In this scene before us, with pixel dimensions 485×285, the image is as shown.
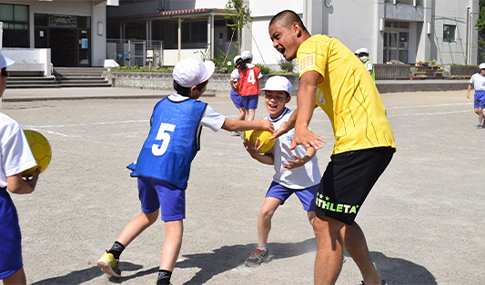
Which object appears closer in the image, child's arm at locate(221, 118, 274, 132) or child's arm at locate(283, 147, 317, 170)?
child's arm at locate(221, 118, 274, 132)

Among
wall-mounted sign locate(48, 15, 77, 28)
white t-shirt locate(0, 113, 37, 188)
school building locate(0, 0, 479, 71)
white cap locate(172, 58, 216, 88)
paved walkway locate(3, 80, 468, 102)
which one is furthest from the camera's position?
wall-mounted sign locate(48, 15, 77, 28)

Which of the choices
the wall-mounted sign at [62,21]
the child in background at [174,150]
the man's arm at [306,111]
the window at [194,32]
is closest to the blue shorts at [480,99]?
the child in background at [174,150]

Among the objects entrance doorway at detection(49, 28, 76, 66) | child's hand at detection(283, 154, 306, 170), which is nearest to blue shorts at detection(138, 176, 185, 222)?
child's hand at detection(283, 154, 306, 170)

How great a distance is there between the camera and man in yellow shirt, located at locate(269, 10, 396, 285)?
143 inches

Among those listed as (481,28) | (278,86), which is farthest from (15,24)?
(278,86)

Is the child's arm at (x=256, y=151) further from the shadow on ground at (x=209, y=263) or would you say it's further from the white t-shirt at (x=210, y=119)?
the shadow on ground at (x=209, y=263)

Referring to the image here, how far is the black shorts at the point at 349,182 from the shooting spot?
3674 mm

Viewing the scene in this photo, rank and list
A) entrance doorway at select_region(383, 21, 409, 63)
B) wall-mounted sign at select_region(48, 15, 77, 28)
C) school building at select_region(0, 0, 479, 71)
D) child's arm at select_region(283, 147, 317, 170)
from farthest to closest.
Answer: entrance doorway at select_region(383, 21, 409, 63), wall-mounted sign at select_region(48, 15, 77, 28), school building at select_region(0, 0, 479, 71), child's arm at select_region(283, 147, 317, 170)

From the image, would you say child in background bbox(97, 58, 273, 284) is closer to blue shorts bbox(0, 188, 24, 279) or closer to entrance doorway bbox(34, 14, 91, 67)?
blue shorts bbox(0, 188, 24, 279)

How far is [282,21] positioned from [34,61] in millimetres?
31504

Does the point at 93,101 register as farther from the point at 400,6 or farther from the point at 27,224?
the point at 400,6

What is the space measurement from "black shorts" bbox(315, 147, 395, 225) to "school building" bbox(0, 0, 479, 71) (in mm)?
31290

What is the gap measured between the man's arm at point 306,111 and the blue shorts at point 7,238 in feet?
5.19

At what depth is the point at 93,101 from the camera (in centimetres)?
2256
